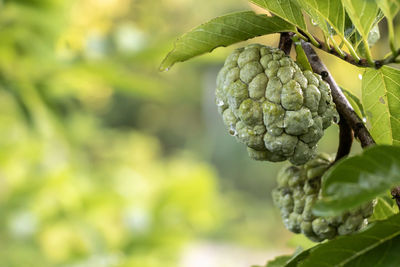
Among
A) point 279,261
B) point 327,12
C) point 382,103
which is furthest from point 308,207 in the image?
point 327,12

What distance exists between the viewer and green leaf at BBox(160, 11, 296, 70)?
0.76 m

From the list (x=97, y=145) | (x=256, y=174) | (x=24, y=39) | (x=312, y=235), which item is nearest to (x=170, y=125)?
(x=256, y=174)

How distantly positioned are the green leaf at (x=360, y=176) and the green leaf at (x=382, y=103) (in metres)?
0.21

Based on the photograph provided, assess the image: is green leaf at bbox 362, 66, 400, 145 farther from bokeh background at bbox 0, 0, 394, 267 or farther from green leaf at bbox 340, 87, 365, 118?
bokeh background at bbox 0, 0, 394, 267

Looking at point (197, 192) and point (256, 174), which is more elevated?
point (256, 174)

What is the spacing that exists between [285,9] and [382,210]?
429 millimetres

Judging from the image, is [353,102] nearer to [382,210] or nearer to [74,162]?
[382,210]

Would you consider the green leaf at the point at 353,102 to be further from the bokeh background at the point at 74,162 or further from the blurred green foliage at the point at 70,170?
the blurred green foliage at the point at 70,170

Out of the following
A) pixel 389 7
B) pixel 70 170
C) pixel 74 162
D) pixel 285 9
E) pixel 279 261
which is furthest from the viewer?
pixel 74 162

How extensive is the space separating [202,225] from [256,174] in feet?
23.8

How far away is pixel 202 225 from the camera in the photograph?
3.46 m

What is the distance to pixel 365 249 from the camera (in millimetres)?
727

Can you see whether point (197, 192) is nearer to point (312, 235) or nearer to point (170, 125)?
point (312, 235)

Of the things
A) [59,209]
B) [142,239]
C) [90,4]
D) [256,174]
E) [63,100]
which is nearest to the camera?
[63,100]
